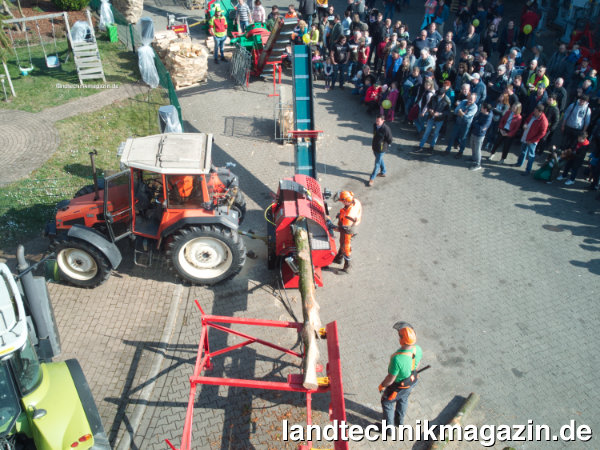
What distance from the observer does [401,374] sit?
217 inches

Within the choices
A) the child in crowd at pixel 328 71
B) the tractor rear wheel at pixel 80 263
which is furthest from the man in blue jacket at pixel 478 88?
the tractor rear wheel at pixel 80 263

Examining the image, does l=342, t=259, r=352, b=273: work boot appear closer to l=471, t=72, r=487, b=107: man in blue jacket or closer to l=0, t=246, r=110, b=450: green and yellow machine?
l=0, t=246, r=110, b=450: green and yellow machine

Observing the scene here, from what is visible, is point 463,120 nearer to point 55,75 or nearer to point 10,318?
point 10,318

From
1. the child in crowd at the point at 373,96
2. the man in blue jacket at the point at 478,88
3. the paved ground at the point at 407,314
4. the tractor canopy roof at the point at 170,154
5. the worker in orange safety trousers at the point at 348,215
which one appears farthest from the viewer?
the child in crowd at the point at 373,96

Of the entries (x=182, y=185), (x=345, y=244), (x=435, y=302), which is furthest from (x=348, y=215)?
(x=182, y=185)

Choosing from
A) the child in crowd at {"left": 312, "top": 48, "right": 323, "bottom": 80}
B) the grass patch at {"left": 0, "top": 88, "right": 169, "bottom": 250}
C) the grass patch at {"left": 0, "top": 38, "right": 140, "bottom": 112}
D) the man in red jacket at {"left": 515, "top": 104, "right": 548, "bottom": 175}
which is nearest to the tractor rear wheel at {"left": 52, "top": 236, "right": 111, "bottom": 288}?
the grass patch at {"left": 0, "top": 88, "right": 169, "bottom": 250}

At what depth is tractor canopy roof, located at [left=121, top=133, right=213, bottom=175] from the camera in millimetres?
7027

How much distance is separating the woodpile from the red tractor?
23.7 ft

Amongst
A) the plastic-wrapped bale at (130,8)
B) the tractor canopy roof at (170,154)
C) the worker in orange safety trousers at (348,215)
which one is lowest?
the worker in orange safety trousers at (348,215)

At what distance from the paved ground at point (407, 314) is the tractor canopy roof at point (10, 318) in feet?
6.95

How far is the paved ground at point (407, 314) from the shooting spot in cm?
624

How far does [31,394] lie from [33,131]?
948cm

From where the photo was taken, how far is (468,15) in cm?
1652

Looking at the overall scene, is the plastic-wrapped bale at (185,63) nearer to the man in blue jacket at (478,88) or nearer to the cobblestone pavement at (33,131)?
the cobblestone pavement at (33,131)
